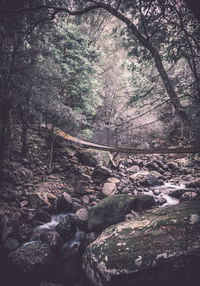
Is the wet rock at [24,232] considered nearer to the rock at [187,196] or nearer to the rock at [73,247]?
the rock at [73,247]

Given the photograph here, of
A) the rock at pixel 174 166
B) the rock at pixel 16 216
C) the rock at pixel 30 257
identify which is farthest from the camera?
the rock at pixel 174 166

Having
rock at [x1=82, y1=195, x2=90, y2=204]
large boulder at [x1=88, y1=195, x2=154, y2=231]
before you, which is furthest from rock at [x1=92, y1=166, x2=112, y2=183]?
large boulder at [x1=88, y1=195, x2=154, y2=231]

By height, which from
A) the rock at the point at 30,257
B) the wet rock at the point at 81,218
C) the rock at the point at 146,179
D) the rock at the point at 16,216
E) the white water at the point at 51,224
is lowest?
the rock at the point at 30,257

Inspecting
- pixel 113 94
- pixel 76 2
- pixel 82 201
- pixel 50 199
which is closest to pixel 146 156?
→ pixel 113 94

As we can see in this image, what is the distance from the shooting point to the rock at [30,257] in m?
2.04

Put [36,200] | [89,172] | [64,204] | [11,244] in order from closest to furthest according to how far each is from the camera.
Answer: [11,244] → [36,200] → [64,204] → [89,172]

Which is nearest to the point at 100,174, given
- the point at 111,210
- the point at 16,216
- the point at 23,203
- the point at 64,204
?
the point at 64,204

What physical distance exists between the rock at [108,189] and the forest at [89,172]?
31 mm

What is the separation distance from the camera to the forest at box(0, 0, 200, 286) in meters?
1.75

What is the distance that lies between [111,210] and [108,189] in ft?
4.84

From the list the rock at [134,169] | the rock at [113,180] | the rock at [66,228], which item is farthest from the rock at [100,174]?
the rock at [66,228]

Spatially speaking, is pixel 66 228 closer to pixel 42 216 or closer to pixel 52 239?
pixel 52 239

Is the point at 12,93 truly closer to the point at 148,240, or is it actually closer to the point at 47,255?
the point at 47,255

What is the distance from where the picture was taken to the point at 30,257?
2127 mm
